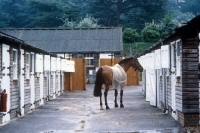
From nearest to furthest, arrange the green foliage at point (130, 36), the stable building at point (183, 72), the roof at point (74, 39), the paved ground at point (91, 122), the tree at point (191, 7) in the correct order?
1. the paved ground at point (91, 122)
2. the stable building at point (183, 72)
3. the roof at point (74, 39)
4. the green foliage at point (130, 36)
5. the tree at point (191, 7)

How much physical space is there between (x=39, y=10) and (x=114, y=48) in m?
35.8

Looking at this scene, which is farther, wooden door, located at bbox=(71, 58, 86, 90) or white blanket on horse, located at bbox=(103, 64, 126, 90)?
wooden door, located at bbox=(71, 58, 86, 90)

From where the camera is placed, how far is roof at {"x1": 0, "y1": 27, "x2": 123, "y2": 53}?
1799 inches

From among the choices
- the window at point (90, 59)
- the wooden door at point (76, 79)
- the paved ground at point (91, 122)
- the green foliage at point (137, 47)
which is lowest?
the paved ground at point (91, 122)

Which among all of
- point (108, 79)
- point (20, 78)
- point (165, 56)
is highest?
point (165, 56)

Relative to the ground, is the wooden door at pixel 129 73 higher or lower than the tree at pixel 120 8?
lower

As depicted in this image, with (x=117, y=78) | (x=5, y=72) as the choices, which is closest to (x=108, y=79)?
(x=117, y=78)

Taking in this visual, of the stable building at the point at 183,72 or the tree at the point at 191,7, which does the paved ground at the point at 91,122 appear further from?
the tree at the point at 191,7

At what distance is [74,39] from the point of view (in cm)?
4788

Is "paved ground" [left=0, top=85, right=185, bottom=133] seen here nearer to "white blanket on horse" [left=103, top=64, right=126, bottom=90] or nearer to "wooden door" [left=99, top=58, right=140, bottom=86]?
"white blanket on horse" [left=103, top=64, right=126, bottom=90]

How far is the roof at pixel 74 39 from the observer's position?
150 feet

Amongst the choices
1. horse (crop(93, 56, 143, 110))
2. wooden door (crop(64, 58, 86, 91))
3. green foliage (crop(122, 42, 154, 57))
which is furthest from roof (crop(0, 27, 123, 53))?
horse (crop(93, 56, 143, 110))

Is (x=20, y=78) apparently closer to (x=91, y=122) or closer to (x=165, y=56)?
(x=91, y=122)

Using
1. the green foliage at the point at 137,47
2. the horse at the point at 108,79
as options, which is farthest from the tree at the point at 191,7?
the horse at the point at 108,79
